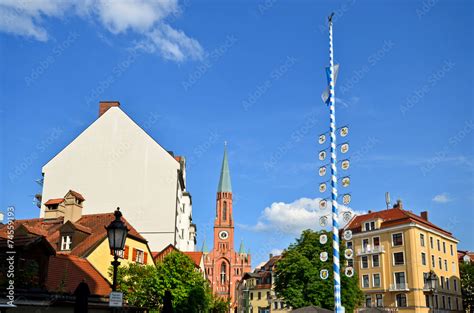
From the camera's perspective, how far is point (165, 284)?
29547mm

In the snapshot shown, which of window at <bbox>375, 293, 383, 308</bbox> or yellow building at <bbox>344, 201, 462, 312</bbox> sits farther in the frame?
window at <bbox>375, 293, 383, 308</bbox>

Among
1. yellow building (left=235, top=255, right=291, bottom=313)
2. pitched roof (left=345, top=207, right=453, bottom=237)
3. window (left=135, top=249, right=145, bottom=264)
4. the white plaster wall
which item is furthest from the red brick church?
window (left=135, top=249, right=145, bottom=264)

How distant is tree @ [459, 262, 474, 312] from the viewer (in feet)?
202

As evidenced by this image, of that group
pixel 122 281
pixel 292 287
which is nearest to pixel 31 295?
pixel 122 281

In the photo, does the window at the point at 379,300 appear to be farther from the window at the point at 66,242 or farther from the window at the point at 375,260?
the window at the point at 66,242

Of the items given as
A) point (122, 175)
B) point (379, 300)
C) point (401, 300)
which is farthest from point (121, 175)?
point (401, 300)

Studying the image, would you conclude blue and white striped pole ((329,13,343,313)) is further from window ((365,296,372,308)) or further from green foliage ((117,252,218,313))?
window ((365,296,372,308))

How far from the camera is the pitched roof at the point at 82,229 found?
29.6 meters

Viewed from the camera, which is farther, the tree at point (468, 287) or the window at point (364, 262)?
the tree at point (468, 287)

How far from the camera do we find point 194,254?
185 ft

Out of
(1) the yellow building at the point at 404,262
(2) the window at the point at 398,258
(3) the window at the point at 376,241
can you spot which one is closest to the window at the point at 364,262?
(1) the yellow building at the point at 404,262

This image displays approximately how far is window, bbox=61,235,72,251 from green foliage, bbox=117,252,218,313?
393 centimetres

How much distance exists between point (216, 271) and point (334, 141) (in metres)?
120

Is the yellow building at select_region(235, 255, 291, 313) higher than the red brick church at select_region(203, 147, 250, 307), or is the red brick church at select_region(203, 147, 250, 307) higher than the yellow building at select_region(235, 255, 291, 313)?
the red brick church at select_region(203, 147, 250, 307)
